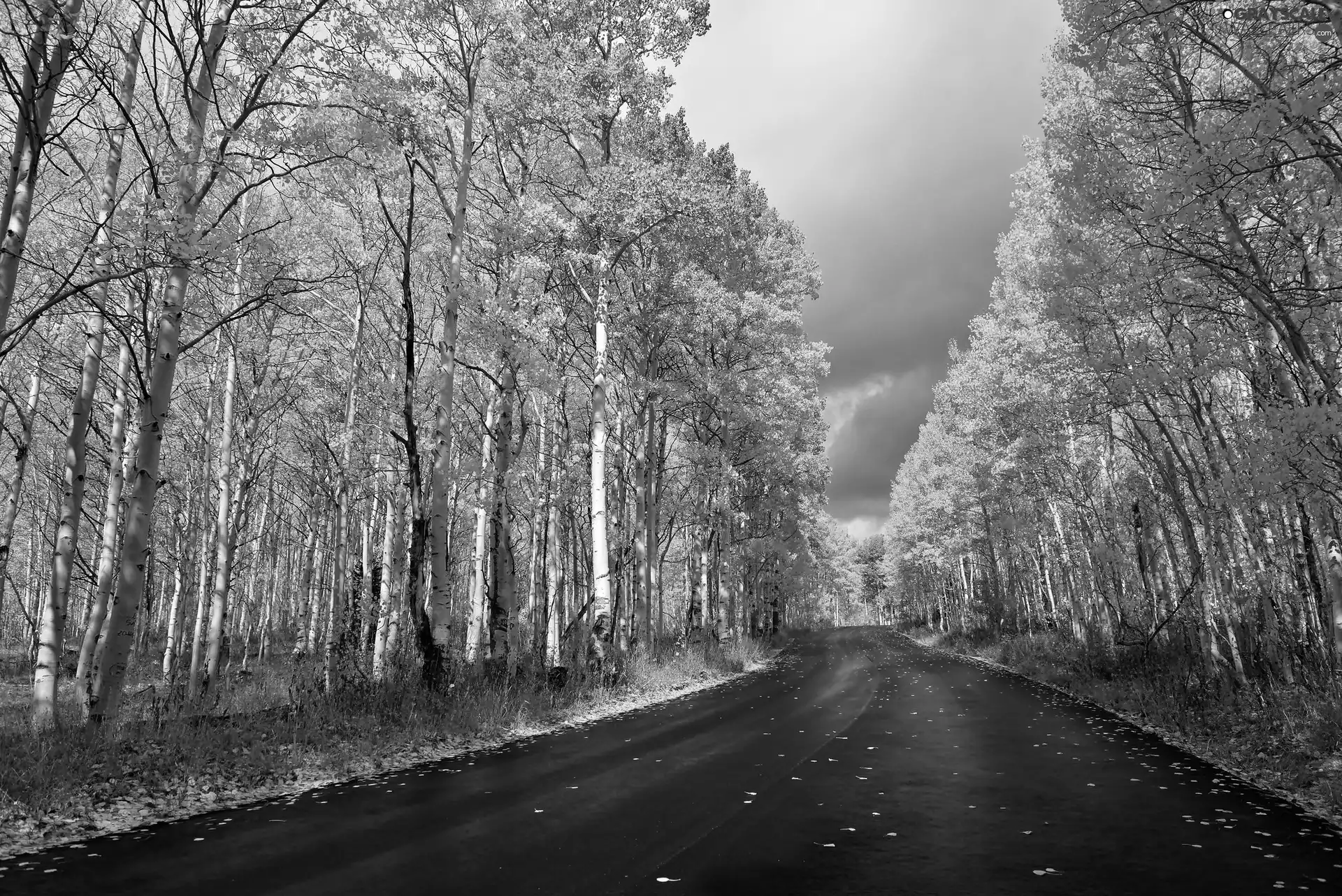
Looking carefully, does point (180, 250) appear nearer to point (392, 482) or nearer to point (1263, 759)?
point (392, 482)

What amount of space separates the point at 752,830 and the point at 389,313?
17.8m

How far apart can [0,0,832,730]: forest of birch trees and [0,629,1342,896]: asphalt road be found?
10.7 feet

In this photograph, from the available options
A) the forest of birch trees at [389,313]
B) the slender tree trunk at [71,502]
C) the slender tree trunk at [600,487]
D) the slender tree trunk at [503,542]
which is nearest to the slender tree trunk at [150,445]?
the forest of birch trees at [389,313]

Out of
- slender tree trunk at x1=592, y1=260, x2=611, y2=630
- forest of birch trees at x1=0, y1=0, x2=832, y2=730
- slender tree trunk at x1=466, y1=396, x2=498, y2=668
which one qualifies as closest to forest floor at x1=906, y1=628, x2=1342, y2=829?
forest of birch trees at x1=0, y1=0, x2=832, y2=730

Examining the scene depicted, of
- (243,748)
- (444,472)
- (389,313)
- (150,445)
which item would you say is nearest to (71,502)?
(150,445)

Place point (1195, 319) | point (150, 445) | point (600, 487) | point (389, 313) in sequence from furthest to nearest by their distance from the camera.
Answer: point (389, 313) < point (600, 487) < point (1195, 319) < point (150, 445)

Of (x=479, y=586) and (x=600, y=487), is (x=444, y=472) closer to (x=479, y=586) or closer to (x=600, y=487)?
(x=600, y=487)

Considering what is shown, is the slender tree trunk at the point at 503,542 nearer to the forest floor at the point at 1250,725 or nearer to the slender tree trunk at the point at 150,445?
the slender tree trunk at the point at 150,445

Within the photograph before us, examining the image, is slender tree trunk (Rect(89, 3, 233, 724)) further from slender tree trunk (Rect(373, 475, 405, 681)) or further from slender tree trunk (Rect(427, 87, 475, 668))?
slender tree trunk (Rect(373, 475, 405, 681))

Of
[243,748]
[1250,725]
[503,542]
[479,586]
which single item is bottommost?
[1250,725]

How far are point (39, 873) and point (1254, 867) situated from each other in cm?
804

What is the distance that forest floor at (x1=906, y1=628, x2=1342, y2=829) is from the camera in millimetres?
6898

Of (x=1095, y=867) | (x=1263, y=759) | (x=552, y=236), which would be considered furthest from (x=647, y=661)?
(x=1095, y=867)

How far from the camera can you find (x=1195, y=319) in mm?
11109
